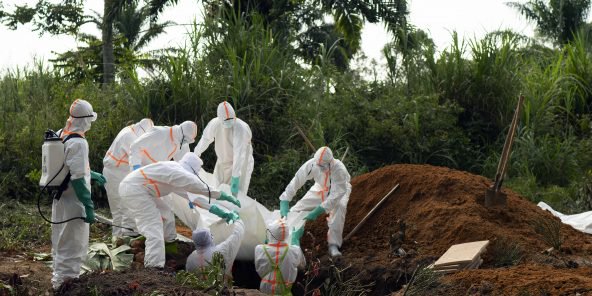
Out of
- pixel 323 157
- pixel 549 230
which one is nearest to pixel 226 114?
pixel 323 157

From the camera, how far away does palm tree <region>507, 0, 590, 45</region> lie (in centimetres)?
3750

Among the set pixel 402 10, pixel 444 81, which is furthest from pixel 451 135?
pixel 402 10

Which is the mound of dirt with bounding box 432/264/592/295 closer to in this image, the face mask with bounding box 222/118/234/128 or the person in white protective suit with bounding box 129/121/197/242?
the person in white protective suit with bounding box 129/121/197/242

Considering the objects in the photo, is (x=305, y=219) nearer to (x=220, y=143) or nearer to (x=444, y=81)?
(x=220, y=143)

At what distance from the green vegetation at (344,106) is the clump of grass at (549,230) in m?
3.56

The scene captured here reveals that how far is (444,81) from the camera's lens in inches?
667

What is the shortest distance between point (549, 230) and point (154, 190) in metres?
4.14

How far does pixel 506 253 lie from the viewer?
924cm

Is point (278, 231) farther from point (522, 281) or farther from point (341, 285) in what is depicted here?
point (522, 281)

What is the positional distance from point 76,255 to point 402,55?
11.4 m

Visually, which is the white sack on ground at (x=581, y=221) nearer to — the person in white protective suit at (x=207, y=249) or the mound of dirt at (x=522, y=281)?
the mound of dirt at (x=522, y=281)

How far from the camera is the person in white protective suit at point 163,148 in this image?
33.1 ft

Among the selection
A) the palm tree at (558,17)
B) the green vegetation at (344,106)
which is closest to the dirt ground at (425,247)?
the green vegetation at (344,106)

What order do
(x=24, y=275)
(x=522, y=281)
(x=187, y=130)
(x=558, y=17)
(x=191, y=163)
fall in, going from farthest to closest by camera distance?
(x=558, y=17), (x=187, y=130), (x=191, y=163), (x=24, y=275), (x=522, y=281)
